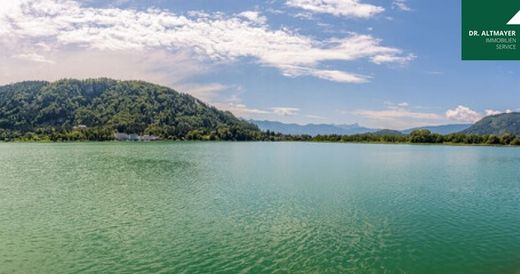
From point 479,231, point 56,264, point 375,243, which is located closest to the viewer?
point 56,264

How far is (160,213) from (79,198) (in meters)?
11.7

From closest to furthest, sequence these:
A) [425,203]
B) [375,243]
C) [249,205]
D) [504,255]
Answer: [504,255]
[375,243]
[249,205]
[425,203]

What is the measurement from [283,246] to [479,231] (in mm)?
15599

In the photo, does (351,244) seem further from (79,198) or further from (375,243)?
(79,198)

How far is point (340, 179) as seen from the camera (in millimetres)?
57969

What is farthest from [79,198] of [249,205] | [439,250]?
[439,250]

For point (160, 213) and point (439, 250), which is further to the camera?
point (160, 213)

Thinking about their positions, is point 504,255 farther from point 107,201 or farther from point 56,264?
point 107,201

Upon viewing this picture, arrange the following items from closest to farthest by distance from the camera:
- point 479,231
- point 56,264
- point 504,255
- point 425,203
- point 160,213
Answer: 1. point 56,264
2. point 504,255
3. point 479,231
4. point 160,213
5. point 425,203

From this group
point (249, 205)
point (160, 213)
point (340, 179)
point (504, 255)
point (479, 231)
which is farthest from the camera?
point (340, 179)

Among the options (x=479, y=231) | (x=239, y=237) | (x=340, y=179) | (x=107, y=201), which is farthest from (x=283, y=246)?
(x=340, y=179)

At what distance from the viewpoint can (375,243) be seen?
24.9m

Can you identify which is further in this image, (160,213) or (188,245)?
(160,213)

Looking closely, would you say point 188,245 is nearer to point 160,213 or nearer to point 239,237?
point 239,237
